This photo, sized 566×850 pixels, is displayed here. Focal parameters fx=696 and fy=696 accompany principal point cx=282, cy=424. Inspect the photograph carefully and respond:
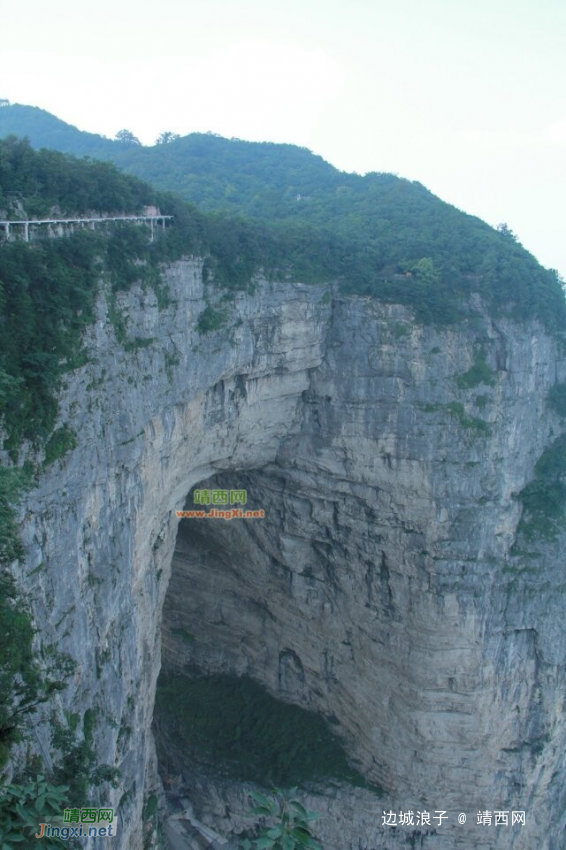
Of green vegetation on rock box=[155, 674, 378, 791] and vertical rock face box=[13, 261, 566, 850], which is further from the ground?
vertical rock face box=[13, 261, 566, 850]

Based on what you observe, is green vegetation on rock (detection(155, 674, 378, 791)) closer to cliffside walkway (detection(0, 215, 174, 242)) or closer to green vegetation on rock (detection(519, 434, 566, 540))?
green vegetation on rock (detection(519, 434, 566, 540))

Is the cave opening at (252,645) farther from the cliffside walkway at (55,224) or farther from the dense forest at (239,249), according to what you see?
the cliffside walkway at (55,224)

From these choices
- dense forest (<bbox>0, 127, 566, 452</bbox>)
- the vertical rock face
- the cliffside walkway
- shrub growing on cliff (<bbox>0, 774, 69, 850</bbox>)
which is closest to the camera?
shrub growing on cliff (<bbox>0, 774, 69, 850</bbox>)

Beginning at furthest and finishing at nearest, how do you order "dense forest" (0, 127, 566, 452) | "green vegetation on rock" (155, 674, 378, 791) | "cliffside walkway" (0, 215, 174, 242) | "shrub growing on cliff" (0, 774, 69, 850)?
"green vegetation on rock" (155, 674, 378, 791), "cliffside walkway" (0, 215, 174, 242), "dense forest" (0, 127, 566, 452), "shrub growing on cliff" (0, 774, 69, 850)

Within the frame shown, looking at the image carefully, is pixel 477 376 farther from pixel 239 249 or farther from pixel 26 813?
pixel 26 813

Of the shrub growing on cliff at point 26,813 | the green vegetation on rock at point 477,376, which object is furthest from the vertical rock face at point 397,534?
the shrub growing on cliff at point 26,813

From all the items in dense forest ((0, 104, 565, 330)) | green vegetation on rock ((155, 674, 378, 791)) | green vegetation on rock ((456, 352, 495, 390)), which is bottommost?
green vegetation on rock ((155, 674, 378, 791))

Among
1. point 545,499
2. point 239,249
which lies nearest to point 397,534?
point 545,499

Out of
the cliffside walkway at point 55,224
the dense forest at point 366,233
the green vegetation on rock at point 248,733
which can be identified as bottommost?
the green vegetation on rock at point 248,733

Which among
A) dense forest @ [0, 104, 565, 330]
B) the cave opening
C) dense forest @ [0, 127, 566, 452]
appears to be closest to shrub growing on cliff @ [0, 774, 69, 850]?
dense forest @ [0, 127, 566, 452]
